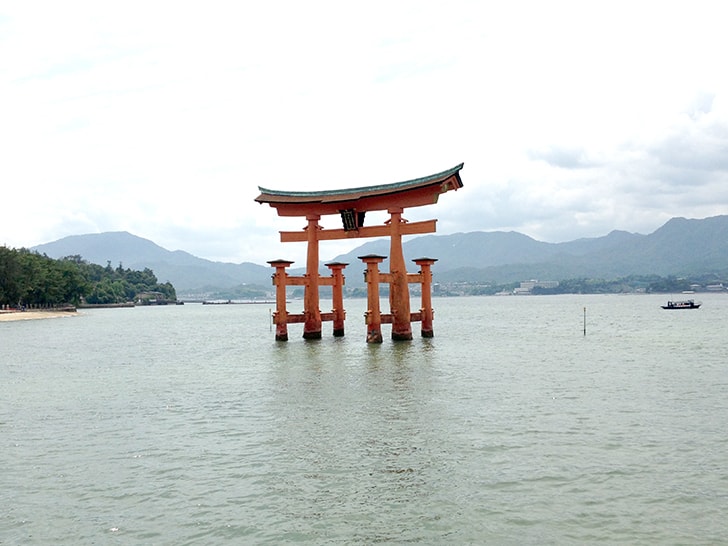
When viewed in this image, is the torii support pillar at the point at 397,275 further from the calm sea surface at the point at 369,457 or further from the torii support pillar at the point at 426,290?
the calm sea surface at the point at 369,457

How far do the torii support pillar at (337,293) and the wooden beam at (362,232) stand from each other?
2310 millimetres

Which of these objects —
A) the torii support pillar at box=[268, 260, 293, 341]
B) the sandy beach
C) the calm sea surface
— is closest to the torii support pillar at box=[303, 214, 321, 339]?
the torii support pillar at box=[268, 260, 293, 341]

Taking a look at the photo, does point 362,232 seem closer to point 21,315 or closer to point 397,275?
point 397,275

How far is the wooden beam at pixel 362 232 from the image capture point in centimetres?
3002

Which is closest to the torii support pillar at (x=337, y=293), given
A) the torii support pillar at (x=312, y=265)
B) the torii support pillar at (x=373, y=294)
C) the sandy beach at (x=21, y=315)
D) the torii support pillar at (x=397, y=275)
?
the torii support pillar at (x=312, y=265)

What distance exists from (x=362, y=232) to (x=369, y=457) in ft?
74.0

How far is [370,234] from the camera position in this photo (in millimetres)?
32500

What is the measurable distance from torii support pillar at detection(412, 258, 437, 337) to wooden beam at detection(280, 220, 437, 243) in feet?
7.39

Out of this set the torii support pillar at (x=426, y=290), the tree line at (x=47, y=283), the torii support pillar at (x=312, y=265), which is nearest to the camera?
the torii support pillar at (x=426, y=290)

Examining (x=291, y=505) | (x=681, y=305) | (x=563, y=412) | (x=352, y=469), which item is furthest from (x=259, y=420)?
(x=681, y=305)

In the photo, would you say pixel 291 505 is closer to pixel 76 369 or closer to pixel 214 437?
pixel 214 437

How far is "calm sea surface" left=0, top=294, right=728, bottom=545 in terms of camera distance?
7914mm

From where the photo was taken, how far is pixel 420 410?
1527cm

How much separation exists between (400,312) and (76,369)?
587 inches
